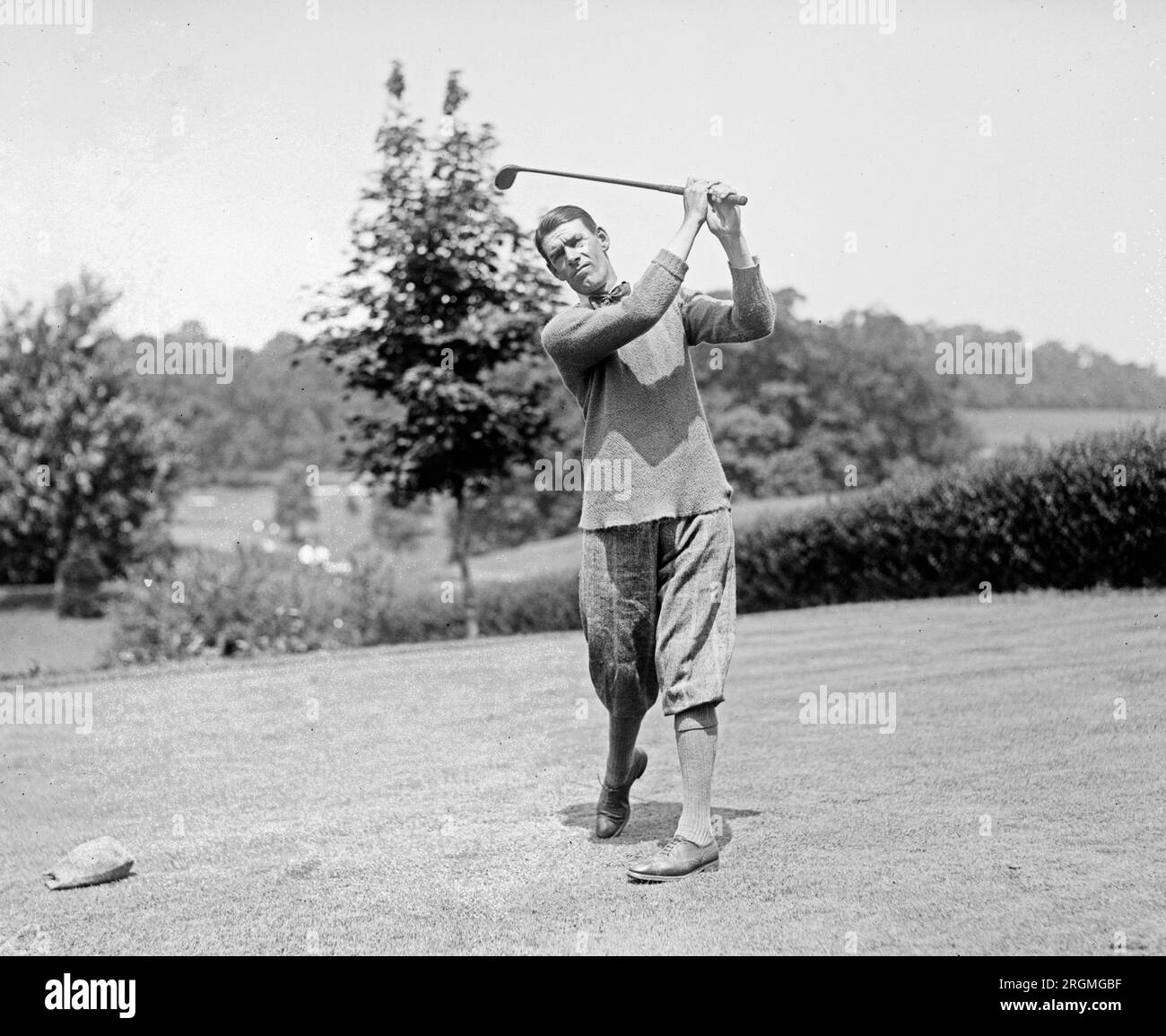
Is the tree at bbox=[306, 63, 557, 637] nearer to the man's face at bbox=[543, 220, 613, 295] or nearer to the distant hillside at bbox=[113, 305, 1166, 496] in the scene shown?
the man's face at bbox=[543, 220, 613, 295]

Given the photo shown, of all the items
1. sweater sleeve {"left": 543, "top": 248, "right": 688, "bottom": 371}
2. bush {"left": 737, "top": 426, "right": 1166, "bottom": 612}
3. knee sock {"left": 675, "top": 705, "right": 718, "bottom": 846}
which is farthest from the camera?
bush {"left": 737, "top": 426, "right": 1166, "bottom": 612}

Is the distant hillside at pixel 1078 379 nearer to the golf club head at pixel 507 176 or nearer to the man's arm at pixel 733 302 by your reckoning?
the golf club head at pixel 507 176

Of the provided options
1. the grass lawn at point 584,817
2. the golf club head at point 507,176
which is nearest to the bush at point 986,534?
the grass lawn at point 584,817

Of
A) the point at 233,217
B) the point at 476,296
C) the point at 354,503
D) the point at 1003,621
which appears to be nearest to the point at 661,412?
the point at 233,217

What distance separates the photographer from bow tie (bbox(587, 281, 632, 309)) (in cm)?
465

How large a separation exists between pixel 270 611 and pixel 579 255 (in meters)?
14.1

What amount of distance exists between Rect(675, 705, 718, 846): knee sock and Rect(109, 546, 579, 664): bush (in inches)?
498

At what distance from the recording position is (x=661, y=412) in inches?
179

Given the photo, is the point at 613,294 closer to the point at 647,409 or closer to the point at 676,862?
the point at 647,409

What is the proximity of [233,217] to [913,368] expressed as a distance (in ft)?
173

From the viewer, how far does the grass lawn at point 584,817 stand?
3.95 metres

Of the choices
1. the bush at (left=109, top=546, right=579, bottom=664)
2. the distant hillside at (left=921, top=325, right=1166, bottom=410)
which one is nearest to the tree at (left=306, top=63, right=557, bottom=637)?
the bush at (left=109, top=546, right=579, bottom=664)

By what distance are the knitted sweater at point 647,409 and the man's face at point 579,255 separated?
111 mm
